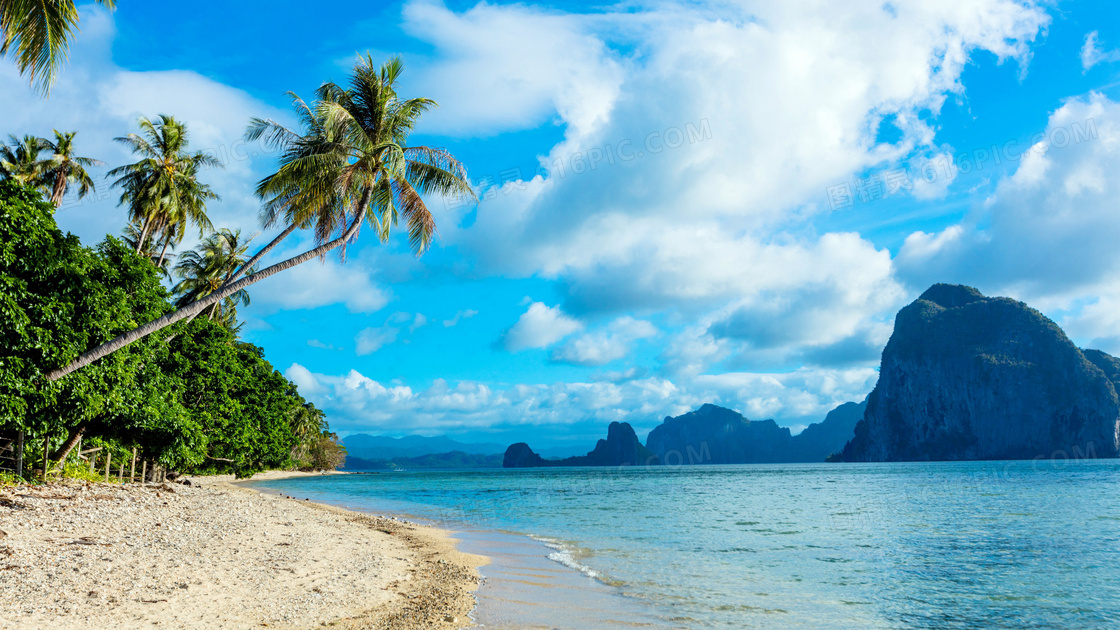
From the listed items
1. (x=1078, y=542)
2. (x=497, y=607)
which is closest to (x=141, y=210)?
(x=497, y=607)

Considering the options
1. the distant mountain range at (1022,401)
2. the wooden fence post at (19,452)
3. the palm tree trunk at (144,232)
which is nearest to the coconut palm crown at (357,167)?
the wooden fence post at (19,452)

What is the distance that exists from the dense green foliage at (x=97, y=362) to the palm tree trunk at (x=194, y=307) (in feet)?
1.66

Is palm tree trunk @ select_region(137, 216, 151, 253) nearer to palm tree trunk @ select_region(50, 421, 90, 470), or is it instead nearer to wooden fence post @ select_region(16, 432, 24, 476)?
palm tree trunk @ select_region(50, 421, 90, 470)

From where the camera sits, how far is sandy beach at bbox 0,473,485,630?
7859 mm

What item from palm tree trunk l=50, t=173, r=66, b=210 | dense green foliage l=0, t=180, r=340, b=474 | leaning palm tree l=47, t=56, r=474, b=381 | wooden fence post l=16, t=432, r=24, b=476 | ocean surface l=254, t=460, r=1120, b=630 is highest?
palm tree trunk l=50, t=173, r=66, b=210

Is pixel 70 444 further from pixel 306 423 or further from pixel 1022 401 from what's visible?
pixel 1022 401

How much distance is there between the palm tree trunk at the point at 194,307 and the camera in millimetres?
13932

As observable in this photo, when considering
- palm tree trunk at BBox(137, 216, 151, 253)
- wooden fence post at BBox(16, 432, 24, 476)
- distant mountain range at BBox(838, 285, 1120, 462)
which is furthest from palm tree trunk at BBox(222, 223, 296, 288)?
Answer: distant mountain range at BBox(838, 285, 1120, 462)

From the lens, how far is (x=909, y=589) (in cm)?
1345

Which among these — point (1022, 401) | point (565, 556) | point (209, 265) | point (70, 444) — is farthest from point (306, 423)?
point (1022, 401)

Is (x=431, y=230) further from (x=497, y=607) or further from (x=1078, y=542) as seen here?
(x=1078, y=542)

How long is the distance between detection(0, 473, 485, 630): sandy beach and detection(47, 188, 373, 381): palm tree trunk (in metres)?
3.29

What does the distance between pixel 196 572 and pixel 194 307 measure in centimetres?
691

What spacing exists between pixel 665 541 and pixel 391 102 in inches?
663
